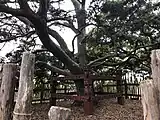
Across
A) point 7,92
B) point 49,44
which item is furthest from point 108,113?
point 7,92

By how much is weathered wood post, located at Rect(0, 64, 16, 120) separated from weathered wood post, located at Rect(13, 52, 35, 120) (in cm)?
21

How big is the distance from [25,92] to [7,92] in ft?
1.06

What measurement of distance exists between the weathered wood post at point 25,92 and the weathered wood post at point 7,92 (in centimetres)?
21

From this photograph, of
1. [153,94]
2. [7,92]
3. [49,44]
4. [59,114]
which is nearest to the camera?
[153,94]

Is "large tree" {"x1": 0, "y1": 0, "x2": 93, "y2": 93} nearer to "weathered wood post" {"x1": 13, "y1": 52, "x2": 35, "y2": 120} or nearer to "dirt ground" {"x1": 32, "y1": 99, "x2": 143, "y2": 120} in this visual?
"dirt ground" {"x1": 32, "y1": 99, "x2": 143, "y2": 120}

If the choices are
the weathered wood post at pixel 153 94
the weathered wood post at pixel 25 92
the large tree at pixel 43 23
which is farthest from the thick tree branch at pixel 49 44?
the weathered wood post at pixel 153 94

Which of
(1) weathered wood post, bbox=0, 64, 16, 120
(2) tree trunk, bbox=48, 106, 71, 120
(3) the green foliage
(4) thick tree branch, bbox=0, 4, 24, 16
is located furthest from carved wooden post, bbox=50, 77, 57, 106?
(2) tree trunk, bbox=48, 106, 71, 120

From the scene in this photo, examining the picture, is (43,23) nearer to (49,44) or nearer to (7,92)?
(49,44)

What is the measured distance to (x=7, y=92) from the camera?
2793mm

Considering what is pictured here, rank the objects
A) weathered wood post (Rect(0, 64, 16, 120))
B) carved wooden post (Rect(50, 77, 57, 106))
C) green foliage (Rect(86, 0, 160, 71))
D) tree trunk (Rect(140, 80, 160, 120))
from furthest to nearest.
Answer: carved wooden post (Rect(50, 77, 57, 106)) → green foliage (Rect(86, 0, 160, 71)) → weathered wood post (Rect(0, 64, 16, 120)) → tree trunk (Rect(140, 80, 160, 120))

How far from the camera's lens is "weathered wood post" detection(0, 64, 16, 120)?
275 cm

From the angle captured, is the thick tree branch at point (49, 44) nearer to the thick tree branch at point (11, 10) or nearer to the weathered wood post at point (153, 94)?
the thick tree branch at point (11, 10)

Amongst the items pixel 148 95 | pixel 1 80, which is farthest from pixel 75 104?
pixel 148 95

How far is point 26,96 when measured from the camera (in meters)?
2.62
